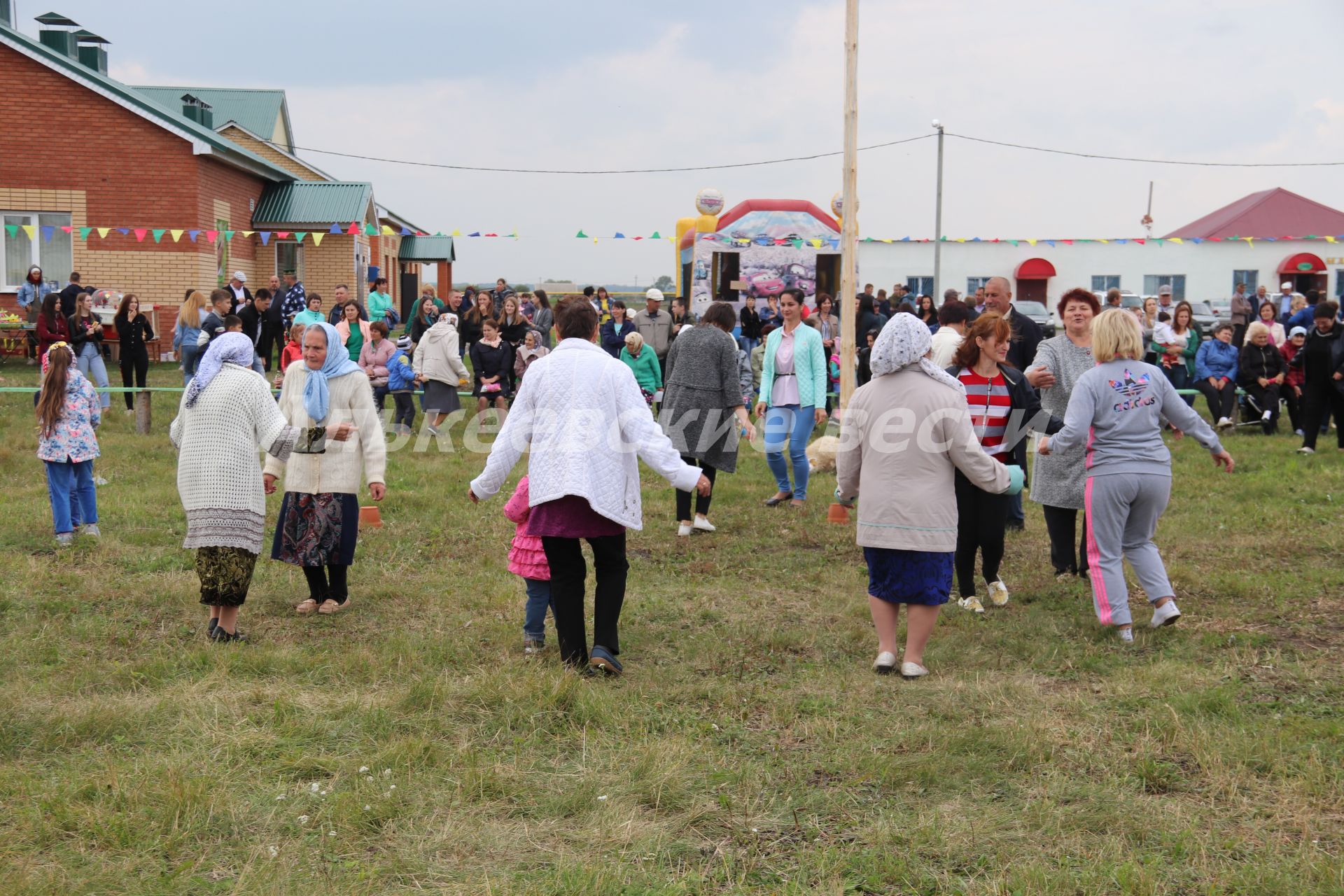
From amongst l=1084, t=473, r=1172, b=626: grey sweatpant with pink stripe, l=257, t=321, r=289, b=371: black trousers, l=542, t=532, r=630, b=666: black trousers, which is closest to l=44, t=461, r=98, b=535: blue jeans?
l=542, t=532, r=630, b=666: black trousers

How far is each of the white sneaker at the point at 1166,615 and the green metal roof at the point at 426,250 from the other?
40.1 meters

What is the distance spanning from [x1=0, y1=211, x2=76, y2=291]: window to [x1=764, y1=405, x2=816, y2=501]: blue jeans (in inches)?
723

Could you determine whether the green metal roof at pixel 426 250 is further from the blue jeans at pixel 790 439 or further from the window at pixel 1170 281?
the blue jeans at pixel 790 439

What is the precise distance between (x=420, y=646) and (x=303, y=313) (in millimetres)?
9929

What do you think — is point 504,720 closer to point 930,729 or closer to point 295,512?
point 930,729

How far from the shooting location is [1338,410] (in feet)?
46.9

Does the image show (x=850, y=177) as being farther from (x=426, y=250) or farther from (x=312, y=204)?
(x=426, y=250)

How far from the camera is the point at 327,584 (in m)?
7.53

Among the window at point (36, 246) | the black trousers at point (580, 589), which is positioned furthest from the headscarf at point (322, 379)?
the window at point (36, 246)

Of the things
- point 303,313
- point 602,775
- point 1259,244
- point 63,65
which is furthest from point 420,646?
point 1259,244

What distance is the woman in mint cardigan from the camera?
33.8 ft

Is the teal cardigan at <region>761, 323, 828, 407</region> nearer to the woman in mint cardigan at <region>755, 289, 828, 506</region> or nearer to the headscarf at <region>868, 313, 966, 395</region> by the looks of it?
the woman in mint cardigan at <region>755, 289, 828, 506</region>

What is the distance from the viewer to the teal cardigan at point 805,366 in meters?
10.3

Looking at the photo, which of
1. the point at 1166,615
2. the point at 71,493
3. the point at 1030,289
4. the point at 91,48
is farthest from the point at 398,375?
the point at 1030,289
